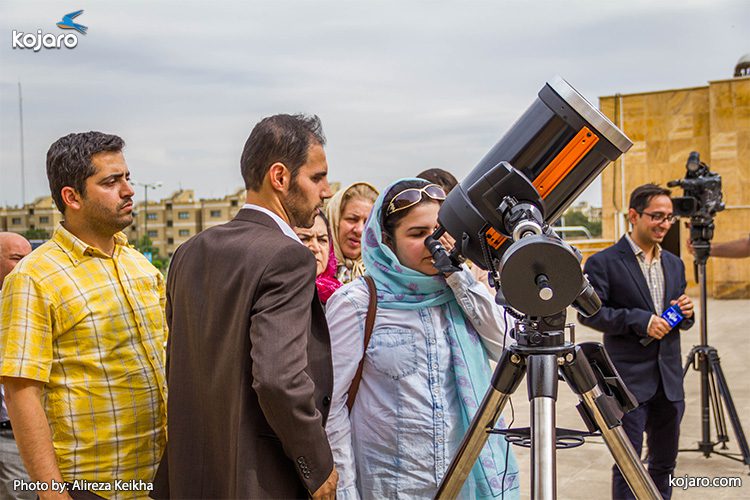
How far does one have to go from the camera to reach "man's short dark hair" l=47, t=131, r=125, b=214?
2.56 m

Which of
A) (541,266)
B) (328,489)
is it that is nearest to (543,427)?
(541,266)

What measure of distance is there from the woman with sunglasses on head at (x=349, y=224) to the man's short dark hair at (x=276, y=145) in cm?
148

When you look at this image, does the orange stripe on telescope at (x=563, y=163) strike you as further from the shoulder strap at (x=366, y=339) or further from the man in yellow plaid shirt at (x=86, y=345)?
the man in yellow plaid shirt at (x=86, y=345)

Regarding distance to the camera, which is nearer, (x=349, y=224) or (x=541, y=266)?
(x=541, y=266)

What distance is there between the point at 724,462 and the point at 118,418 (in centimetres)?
439

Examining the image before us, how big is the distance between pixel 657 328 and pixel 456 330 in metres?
2.02

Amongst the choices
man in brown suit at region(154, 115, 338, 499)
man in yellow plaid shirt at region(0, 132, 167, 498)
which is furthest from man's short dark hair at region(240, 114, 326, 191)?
man in yellow plaid shirt at region(0, 132, 167, 498)

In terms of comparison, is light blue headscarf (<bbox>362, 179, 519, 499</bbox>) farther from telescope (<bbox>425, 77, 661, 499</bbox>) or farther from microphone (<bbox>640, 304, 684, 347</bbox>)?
microphone (<bbox>640, 304, 684, 347</bbox>)

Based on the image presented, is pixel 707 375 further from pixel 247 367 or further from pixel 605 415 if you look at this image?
pixel 247 367

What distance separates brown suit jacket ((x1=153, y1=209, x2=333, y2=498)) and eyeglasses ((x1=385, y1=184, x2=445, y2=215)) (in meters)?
0.45

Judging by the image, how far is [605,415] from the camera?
71.2 inches

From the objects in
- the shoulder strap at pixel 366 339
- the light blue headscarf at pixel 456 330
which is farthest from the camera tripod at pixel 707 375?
the shoulder strap at pixel 366 339

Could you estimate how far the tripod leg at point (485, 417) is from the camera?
1865 millimetres

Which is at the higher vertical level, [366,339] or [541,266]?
[541,266]
